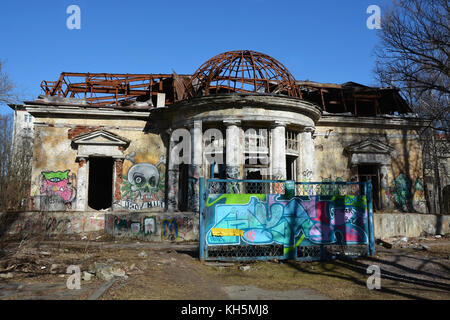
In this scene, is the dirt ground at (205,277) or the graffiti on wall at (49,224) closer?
the dirt ground at (205,277)

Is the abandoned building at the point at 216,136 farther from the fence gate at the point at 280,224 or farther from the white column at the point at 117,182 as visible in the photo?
the fence gate at the point at 280,224

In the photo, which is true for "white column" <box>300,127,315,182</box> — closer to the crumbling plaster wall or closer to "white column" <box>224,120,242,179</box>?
the crumbling plaster wall

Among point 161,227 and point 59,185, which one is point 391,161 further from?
point 59,185

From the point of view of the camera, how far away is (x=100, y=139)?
57.4 feet

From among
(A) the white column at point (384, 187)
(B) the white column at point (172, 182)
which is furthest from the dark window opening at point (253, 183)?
(A) the white column at point (384, 187)

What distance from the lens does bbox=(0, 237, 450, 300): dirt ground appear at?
19.8 feet

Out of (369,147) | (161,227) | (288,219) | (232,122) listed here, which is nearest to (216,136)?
(232,122)

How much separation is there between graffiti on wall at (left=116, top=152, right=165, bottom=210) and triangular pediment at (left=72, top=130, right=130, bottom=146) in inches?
37.1

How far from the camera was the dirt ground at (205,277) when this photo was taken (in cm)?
603

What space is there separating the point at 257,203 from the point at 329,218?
82.1 inches

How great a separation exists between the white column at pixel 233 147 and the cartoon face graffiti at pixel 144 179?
4843 millimetres

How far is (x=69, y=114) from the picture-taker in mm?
17688

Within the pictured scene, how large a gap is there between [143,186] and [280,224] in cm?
1034

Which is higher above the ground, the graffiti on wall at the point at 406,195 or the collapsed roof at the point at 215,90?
the collapsed roof at the point at 215,90
